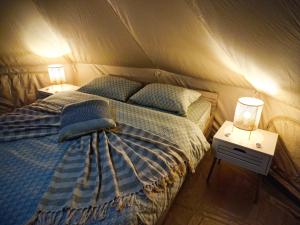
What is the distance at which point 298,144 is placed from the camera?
183 cm

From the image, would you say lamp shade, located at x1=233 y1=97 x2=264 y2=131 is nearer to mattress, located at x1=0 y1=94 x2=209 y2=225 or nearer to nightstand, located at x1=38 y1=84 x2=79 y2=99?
mattress, located at x1=0 y1=94 x2=209 y2=225

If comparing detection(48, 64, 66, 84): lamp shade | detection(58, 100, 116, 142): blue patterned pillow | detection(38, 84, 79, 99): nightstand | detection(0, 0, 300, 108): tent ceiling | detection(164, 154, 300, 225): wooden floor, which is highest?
detection(0, 0, 300, 108): tent ceiling

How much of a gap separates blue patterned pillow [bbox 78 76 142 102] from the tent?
1.14ft

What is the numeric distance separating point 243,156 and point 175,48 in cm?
116

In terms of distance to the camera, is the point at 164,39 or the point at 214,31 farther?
the point at 164,39

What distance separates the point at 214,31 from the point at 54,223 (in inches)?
56.2

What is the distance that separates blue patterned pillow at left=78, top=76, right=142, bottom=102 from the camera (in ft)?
7.79

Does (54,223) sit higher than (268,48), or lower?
lower

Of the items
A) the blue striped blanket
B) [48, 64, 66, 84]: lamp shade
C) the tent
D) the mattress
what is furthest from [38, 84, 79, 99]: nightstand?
the mattress

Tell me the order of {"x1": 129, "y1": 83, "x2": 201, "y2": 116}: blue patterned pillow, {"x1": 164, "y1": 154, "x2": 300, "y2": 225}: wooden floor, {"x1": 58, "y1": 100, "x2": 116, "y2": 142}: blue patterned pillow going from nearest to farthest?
{"x1": 58, "y1": 100, "x2": 116, "y2": 142}: blue patterned pillow → {"x1": 164, "y1": 154, "x2": 300, "y2": 225}: wooden floor → {"x1": 129, "y1": 83, "x2": 201, "y2": 116}: blue patterned pillow

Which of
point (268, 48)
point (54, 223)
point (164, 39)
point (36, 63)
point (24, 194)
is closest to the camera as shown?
point (54, 223)

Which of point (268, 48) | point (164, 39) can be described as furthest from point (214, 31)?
point (164, 39)

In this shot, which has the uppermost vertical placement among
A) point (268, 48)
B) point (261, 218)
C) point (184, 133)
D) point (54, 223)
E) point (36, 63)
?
point (268, 48)

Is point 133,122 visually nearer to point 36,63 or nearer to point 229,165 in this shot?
point 229,165
